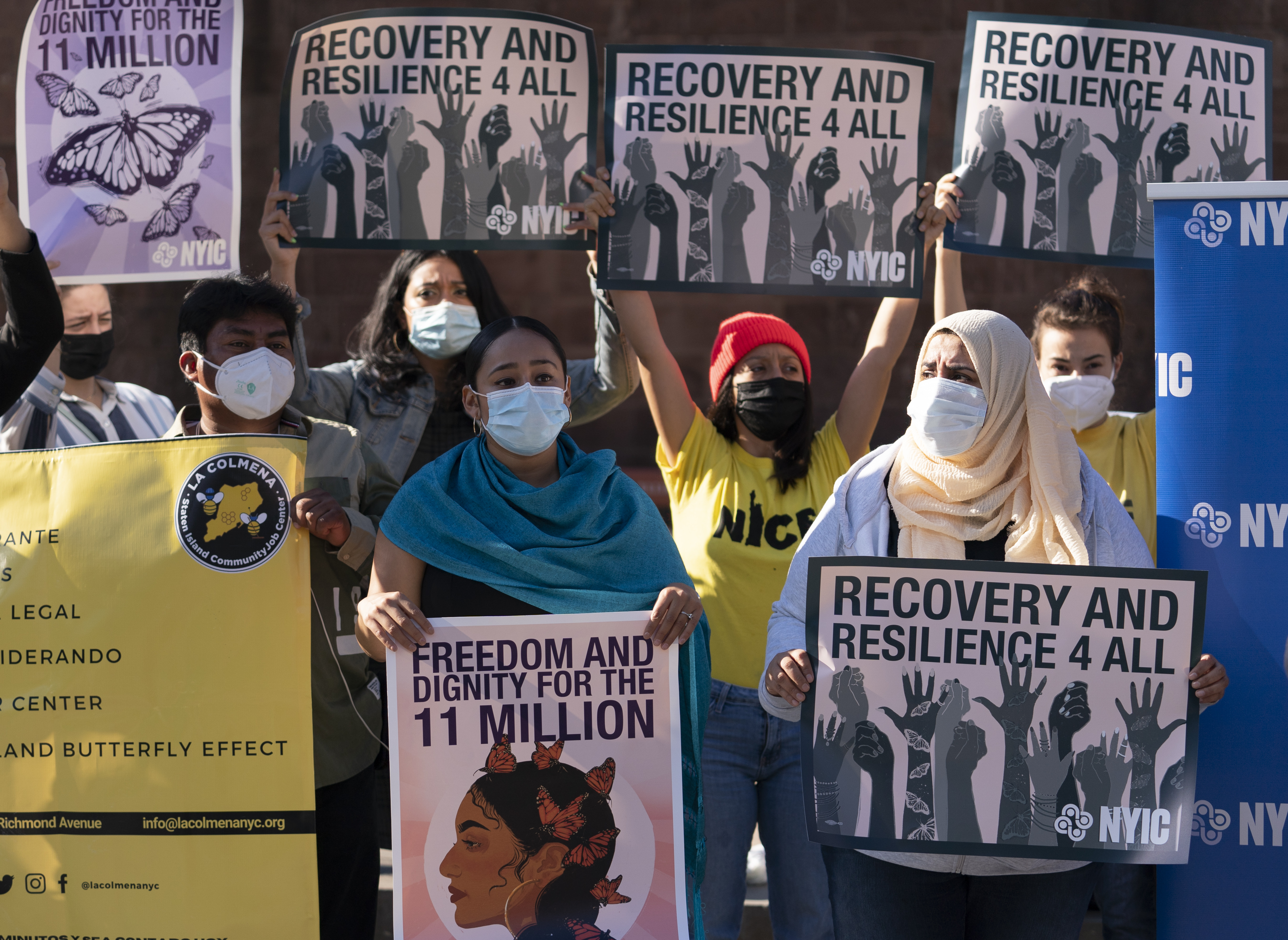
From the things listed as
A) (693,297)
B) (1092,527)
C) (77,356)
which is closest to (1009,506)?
(1092,527)

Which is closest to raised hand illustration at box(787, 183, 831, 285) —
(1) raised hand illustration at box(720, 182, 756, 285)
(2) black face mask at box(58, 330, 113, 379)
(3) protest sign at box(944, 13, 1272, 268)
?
(1) raised hand illustration at box(720, 182, 756, 285)

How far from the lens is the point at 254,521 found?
110 inches

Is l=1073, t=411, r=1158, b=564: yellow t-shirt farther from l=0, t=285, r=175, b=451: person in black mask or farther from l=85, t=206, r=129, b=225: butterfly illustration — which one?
l=0, t=285, r=175, b=451: person in black mask

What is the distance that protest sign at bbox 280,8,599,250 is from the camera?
12.0ft

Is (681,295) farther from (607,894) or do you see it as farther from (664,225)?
(607,894)

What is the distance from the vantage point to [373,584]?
2.69m

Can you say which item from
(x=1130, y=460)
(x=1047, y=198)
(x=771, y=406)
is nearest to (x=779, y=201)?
(x=771, y=406)

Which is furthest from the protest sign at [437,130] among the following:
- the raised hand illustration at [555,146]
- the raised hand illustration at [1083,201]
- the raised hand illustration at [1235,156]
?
the raised hand illustration at [1235,156]

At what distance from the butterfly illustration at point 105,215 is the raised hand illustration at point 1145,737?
324cm

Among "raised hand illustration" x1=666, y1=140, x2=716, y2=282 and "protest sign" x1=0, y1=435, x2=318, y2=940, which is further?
"raised hand illustration" x1=666, y1=140, x2=716, y2=282

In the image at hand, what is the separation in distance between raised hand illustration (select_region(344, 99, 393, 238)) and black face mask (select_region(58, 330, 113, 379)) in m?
1.36

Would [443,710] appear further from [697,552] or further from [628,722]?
[697,552]

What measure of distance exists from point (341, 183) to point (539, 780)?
2.01 meters

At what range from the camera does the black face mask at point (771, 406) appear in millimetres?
3547
